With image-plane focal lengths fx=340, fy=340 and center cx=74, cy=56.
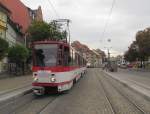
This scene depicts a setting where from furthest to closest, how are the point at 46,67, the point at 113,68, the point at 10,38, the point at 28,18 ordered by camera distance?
the point at 113,68, the point at 28,18, the point at 10,38, the point at 46,67

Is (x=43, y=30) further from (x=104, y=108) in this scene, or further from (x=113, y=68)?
(x=104, y=108)

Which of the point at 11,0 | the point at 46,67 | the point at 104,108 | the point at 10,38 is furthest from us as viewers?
the point at 11,0

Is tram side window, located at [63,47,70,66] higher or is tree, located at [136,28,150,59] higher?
tree, located at [136,28,150,59]

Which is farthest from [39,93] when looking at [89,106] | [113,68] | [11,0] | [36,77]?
[113,68]

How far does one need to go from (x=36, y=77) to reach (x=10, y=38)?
32355 mm

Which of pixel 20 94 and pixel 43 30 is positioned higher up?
pixel 43 30

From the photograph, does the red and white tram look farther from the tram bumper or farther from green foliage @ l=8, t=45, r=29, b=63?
green foliage @ l=8, t=45, r=29, b=63

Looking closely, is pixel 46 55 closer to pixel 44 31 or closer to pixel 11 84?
pixel 11 84

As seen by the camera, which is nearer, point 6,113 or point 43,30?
point 6,113

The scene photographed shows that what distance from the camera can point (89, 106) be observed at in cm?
1371

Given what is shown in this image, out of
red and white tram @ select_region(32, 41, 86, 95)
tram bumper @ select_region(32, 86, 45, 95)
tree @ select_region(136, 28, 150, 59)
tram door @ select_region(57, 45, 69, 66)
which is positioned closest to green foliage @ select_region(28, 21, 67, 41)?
tree @ select_region(136, 28, 150, 59)

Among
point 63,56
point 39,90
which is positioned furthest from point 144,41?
point 39,90

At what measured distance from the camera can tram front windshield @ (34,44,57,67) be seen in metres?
17.9

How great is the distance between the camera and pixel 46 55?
1812 cm
